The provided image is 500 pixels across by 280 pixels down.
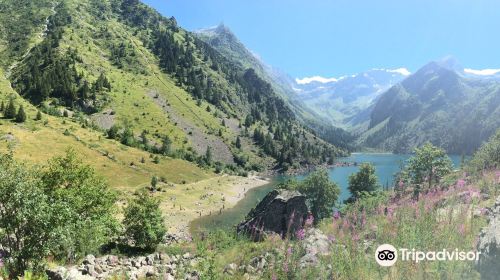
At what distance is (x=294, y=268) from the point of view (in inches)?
483

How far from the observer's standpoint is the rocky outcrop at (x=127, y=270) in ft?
52.3

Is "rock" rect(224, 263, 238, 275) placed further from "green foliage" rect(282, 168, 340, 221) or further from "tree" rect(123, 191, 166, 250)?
"green foliage" rect(282, 168, 340, 221)

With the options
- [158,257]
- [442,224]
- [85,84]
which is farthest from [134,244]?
[85,84]

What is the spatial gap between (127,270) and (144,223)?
888 inches

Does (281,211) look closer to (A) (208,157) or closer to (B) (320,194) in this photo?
(B) (320,194)

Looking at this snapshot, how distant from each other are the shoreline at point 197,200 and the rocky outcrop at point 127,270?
5002cm

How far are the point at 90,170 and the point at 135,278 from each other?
29677mm

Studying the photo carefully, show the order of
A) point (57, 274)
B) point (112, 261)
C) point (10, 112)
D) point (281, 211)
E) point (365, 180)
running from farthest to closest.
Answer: point (10, 112) < point (365, 180) < point (281, 211) < point (112, 261) < point (57, 274)

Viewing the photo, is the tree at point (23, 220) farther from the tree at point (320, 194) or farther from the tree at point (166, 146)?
the tree at point (166, 146)

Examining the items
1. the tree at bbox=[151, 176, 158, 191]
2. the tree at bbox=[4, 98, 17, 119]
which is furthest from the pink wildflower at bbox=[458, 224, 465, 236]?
the tree at bbox=[4, 98, 17, 119]

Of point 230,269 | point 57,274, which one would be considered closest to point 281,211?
point 230,269

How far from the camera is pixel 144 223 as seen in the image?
43562 millimetres

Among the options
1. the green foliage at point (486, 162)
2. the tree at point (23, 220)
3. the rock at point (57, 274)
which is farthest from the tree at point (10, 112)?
the green foliage at point (486, 162)

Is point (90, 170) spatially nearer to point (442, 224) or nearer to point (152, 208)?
point (152, 208)
